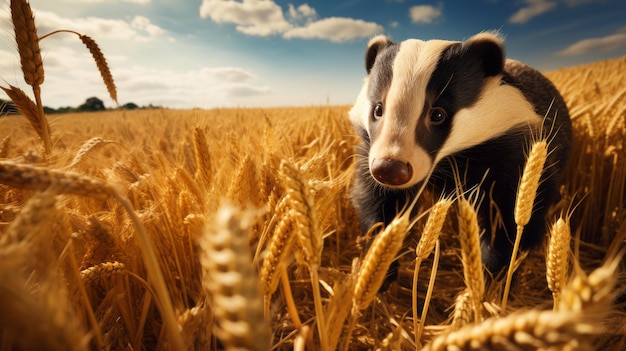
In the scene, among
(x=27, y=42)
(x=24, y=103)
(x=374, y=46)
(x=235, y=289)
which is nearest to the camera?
(x=235, y=289)

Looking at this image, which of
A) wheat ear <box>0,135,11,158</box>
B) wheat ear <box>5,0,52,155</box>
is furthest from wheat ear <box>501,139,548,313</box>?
wheat ear <box>0,135,11,158</box>

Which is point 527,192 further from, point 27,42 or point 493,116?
point 27,42

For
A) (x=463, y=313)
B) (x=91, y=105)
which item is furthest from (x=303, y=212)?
(x=91, y=105)

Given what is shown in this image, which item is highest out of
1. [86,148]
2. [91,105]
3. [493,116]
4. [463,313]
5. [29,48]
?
[91,105]

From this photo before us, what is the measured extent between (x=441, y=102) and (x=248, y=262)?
1404mm

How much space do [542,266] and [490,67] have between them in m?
1.12

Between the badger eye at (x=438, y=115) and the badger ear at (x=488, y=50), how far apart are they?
0.38m

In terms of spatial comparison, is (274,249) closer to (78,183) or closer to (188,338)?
(188,338)

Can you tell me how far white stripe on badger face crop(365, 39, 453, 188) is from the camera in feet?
4.27

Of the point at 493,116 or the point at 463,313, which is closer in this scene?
the point at 463,313

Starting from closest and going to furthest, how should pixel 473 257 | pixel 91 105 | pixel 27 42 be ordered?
pixel 473 257
pixel 27 42
pixel 91 105

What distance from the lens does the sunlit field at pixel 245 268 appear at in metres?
0.35

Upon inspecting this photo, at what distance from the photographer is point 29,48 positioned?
103cm

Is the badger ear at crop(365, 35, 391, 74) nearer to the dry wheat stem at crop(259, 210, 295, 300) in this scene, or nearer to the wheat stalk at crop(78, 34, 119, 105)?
the wheat stalk at crop(78, 34, 119, 105)
